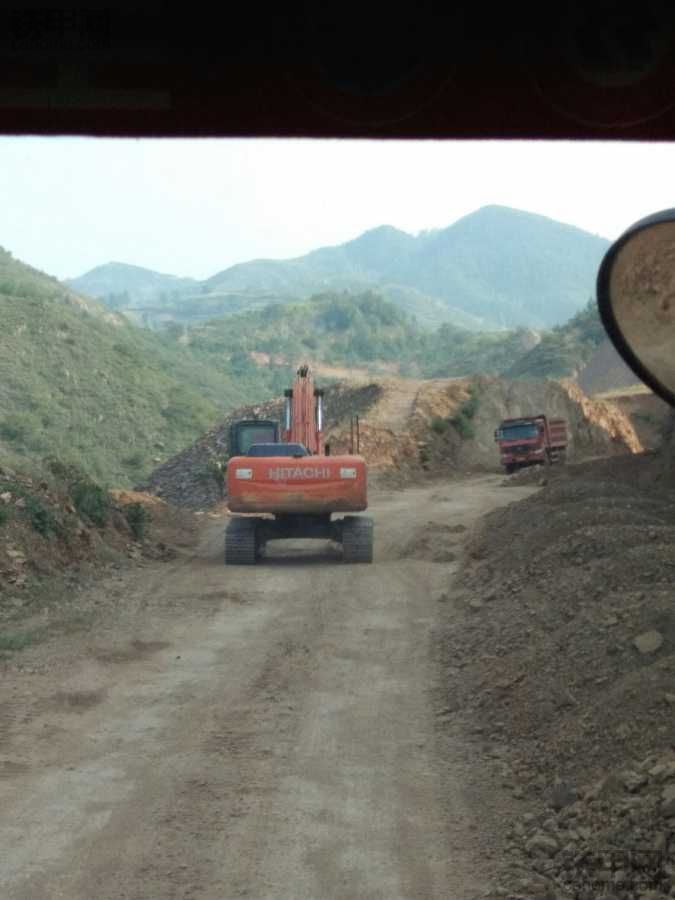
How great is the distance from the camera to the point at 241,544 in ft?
62.5

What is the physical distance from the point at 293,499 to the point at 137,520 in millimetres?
4010

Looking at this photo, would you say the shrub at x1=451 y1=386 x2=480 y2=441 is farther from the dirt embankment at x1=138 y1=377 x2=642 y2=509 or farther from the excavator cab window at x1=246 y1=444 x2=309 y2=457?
the excavator cab window at x1=246 y1=444 x2=309 y2=457

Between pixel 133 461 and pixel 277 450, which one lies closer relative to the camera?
pixel 277 450

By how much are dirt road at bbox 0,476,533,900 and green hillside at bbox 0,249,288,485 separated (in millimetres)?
37492

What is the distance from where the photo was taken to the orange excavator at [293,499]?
1848 cm

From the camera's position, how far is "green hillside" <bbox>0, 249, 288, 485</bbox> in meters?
55.3

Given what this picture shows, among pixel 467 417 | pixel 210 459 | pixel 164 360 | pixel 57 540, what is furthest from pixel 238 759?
pixel 164 360

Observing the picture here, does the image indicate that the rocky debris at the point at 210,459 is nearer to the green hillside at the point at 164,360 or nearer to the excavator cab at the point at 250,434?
the green hillside at the point at 164,360

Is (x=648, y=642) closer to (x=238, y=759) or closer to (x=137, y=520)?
(x=238, y=759)

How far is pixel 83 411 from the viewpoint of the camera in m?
61.8

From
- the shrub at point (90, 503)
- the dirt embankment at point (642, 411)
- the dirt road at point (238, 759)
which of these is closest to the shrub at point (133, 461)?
the dirt embankment at point (642, 411)

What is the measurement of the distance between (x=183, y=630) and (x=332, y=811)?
21.4ft

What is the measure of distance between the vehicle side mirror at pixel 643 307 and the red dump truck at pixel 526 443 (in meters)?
36.5

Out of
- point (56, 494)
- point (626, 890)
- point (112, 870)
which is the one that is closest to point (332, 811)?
point (112, 870)
